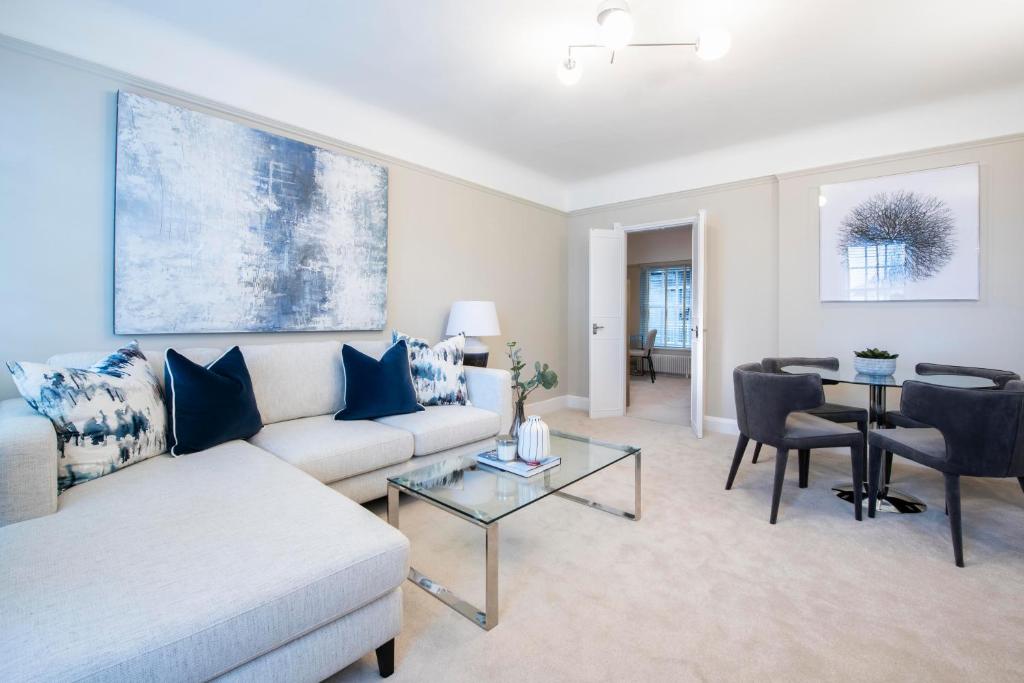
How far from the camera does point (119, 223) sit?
220cm

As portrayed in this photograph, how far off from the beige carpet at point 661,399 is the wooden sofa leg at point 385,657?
12.2ft

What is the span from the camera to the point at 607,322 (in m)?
4.79

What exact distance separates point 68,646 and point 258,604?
30cm

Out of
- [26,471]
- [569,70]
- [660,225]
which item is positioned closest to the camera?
[26,471]

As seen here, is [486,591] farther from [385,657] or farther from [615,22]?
[615,22]

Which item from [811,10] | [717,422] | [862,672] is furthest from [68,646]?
[717,422]

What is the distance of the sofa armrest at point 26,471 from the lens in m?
1.24

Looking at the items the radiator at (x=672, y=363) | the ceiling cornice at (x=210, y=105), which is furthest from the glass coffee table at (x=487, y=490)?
the radiator at (x=672, y=363)

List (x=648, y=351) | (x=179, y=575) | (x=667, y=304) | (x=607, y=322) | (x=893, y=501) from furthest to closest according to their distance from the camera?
(x=667, y=304) < (x=648, y=351) < (x=607, y=322) < (x=893, y=501) < (x=179, y=575)

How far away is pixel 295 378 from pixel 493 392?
3.91 feet

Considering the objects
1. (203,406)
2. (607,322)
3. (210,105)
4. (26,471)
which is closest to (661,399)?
(607,322)

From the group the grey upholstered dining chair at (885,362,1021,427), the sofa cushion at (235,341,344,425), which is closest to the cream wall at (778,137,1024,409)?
the grey upholstered dining chair at (885,362,1021,427)

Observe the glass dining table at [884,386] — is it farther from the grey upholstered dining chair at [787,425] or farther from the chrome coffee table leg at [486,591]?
the chrome coffee table leg at [486,591]

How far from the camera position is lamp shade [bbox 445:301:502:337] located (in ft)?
11.8
